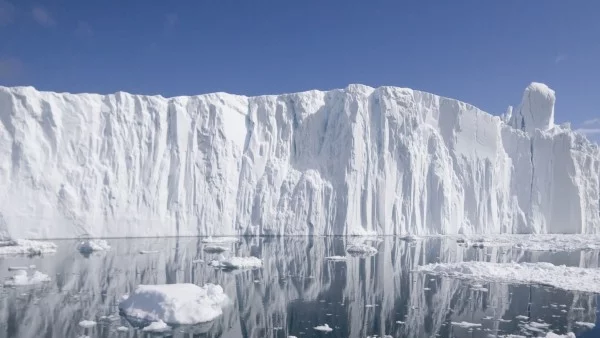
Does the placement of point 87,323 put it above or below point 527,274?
below

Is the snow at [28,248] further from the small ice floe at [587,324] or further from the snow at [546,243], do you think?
the snow at [546,243]

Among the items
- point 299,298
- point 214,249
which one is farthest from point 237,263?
point 299,298

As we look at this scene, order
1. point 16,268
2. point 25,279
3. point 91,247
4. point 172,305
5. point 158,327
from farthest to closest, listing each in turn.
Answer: point 91,247 < point 16,268 < point 25,279 < point 172,305 < point 158,327

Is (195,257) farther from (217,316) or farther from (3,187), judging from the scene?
(3,187)

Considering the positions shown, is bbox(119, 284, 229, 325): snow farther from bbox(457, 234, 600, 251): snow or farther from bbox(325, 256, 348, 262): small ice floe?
bbox(457, 234, 600, 251): snow

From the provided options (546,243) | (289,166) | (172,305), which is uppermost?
(289,166)

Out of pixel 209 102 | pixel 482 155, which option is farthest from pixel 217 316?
pixel 482 155

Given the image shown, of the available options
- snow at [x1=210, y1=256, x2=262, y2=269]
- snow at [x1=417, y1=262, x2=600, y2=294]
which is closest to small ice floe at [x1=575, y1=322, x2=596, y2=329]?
snow at [x1=417, y1=262, x2=600, y2=294]

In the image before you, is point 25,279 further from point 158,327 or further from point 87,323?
point 158,327

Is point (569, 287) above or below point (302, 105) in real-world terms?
below
